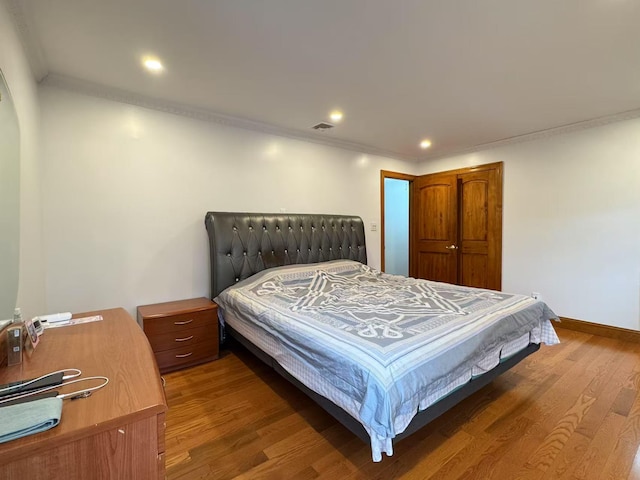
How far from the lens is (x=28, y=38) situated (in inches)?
74.4

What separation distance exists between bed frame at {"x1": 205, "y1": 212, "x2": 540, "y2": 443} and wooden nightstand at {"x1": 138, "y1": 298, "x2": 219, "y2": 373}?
24 cm

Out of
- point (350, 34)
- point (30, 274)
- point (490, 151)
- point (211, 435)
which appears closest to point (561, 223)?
point (490, 151)

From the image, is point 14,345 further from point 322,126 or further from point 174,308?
point 322,126

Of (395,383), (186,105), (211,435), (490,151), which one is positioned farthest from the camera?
(490,151)

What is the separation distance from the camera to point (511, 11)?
170 cm

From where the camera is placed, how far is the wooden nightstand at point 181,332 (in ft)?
8.35

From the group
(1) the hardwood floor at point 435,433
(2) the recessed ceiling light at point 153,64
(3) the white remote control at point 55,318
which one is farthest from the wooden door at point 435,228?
(3) the white remote control at point 55,318

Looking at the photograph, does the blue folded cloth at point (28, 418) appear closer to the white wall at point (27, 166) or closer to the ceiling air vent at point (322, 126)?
the white wall at point (27, 166)

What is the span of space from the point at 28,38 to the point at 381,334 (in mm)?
2784

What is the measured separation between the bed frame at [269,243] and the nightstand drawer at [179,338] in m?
0.25

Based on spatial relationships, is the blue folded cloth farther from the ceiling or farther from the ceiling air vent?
the ceiling air vent

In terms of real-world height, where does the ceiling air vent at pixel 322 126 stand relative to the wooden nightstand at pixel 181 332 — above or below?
above

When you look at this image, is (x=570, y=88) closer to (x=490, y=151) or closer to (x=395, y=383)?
(x=490, y=151)

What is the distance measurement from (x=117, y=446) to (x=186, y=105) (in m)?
2.97
